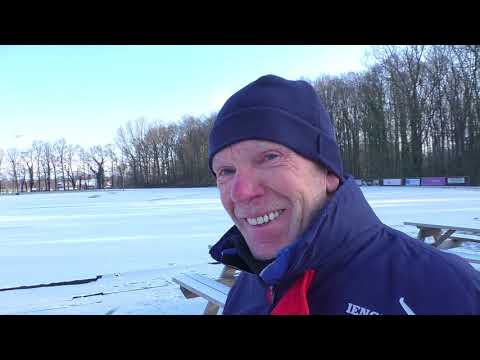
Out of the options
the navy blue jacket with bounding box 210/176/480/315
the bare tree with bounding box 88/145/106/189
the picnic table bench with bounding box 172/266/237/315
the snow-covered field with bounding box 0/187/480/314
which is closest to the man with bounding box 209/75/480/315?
the navy blue jacket with bounding box 210/176/480/315

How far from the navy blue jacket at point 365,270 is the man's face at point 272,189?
14cm

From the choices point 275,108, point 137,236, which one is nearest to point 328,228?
point 275,108

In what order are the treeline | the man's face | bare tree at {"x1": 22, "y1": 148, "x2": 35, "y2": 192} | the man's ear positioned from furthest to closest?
1. bare tree at {"x1": 22, "y1": 148, "x2": 35, "y2": 192}
2. the treeline
3. the man's ear
4. the man's face

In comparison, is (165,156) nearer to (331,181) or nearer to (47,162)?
(47,162)

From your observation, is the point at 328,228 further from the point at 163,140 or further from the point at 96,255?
the point at 163,140

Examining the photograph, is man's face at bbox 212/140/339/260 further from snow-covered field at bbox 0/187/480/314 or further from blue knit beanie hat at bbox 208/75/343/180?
snow-covered field at bbox 0/187/480/314

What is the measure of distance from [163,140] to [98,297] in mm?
36397

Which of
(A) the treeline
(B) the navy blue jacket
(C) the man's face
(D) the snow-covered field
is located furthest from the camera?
(A) the treeline

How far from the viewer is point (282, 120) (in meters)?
1.34

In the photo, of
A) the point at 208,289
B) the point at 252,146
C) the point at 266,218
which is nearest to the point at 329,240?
the point at 266,218

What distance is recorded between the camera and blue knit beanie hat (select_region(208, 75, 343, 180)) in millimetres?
1341

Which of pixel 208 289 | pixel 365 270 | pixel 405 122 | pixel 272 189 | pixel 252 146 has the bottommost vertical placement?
pixel 208 289

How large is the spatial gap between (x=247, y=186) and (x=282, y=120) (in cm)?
30
